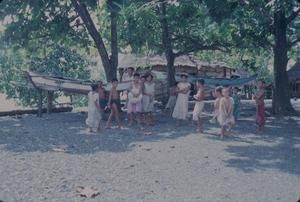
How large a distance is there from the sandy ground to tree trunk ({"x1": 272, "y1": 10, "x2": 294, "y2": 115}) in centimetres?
435

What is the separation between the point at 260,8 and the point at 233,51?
662cm

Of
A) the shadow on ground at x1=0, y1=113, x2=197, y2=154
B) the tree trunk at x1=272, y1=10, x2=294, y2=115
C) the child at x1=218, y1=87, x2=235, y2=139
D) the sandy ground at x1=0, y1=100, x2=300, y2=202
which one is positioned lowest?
the sandy ground at x1=0, y1=100, x2=300, y2=202

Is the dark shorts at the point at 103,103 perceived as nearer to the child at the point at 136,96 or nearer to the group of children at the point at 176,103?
the group of children at the point at 176,103

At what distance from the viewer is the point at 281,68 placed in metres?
14.3

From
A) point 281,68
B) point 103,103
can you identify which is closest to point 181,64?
point 281,68

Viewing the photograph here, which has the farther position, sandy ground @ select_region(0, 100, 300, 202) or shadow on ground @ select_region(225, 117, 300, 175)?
shadow on ground @ select_region(225, 117, 300, 175)

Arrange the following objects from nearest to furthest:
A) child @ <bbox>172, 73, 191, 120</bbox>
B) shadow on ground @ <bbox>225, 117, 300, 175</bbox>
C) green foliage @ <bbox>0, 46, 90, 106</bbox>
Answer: shadow on ground @ <bbox>225, 117, 300, 175</bbox> → child @ <bbox>172, 73, 191, 120</bbox> → green foliage @ <bbox>0, 46, 90, 106</bbox>

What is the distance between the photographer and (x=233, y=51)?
58.3 feet

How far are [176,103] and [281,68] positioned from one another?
5.51 m

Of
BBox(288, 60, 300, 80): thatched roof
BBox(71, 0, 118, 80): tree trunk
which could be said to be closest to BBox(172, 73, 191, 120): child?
BBox(71, 0, 118, 80): tree trunk

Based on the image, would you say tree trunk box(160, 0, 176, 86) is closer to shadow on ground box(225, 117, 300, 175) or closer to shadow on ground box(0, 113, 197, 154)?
shadow on ground box(0, 113, 197, 154)

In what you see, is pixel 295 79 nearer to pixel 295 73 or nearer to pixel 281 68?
pixel 295 73

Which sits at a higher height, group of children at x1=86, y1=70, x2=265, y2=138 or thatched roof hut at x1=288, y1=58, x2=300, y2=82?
thatched roof hut at x1=288, y1=58, x2=300, y2=82

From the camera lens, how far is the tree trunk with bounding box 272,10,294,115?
46.3 ft
